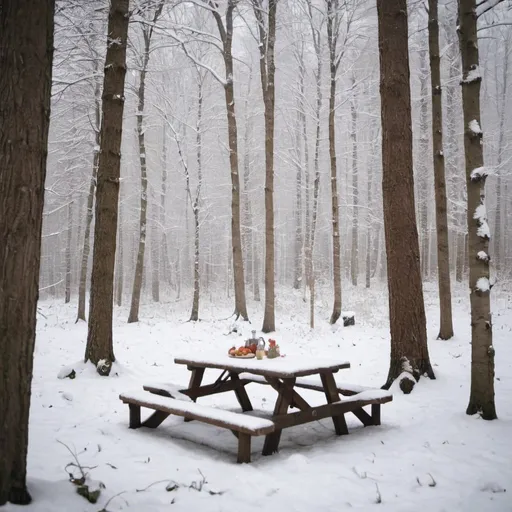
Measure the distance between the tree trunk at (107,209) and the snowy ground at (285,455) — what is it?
0.68 m

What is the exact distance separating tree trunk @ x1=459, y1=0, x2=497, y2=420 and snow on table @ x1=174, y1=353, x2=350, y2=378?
1.59 meters

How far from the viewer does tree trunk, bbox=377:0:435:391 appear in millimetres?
6816

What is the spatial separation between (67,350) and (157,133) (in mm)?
20349

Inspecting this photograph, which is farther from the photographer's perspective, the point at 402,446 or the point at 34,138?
the point at 402,446

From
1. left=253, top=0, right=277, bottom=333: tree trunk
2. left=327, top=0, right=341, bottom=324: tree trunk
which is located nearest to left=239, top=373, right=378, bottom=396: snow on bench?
left=253, top=0, right=277, bottom=333: tree trunk

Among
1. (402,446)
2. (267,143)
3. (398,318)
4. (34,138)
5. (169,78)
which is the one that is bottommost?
(402,446)

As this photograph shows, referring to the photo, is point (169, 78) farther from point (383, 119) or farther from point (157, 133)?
point (383, 119)

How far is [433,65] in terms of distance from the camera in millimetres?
9914

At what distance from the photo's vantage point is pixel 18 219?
287 centimetres

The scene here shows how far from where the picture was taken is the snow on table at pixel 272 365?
455 centimetres

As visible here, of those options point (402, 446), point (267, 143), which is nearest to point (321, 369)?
point (402, 446)

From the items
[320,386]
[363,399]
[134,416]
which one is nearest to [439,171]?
[320,386]

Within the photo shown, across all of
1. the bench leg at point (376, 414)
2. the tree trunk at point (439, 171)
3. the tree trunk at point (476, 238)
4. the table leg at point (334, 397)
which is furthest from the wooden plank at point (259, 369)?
the tree trunk at point (439, 171)

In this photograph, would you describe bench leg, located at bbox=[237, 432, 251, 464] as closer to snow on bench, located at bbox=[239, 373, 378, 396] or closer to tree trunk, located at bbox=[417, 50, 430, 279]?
snow on bench, located at bbox=[239, 373, 378, 396]
